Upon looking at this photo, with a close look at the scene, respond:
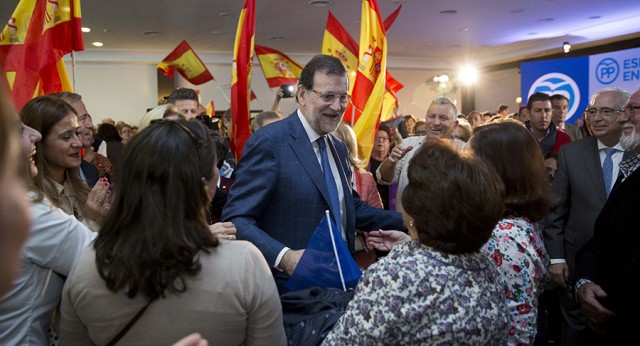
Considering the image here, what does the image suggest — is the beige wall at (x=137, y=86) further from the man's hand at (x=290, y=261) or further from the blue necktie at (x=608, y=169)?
the man's hand at (x=290, y=261)

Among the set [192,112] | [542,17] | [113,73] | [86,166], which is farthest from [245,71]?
[113,73]

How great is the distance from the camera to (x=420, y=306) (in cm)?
126

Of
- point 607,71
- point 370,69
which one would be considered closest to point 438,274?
point 370,69

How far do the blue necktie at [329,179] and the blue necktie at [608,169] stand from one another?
5.79ft

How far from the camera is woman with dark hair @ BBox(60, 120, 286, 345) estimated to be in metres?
1.21

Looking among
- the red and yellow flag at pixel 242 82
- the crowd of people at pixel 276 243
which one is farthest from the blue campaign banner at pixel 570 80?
the crowd of people at pixel 276 243

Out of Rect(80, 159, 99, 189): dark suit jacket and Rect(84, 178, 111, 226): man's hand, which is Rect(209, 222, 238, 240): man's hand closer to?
Rect(84, 178, 111, 226): man's hand

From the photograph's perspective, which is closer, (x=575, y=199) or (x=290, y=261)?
(x=290, y=261)

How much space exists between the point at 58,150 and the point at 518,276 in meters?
1.73

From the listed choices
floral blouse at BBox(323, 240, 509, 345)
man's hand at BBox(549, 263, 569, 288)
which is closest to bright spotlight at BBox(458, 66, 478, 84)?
man's hand at BBox(549, 263, 569, 288)

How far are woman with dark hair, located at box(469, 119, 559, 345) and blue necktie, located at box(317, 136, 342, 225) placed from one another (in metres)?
0.57

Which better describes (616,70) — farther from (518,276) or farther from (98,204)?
(98,204)

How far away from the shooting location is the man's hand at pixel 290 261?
1.81m

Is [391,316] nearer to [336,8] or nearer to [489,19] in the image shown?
[336,8]
